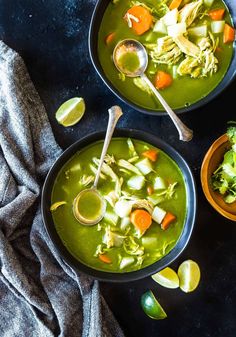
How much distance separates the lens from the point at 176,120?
2809mm

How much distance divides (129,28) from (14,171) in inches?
31.2

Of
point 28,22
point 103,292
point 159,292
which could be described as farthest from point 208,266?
point 28,22

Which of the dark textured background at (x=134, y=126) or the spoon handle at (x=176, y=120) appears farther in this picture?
the dark textured background at (x=134, y=126)

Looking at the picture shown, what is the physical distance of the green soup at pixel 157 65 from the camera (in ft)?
9.57

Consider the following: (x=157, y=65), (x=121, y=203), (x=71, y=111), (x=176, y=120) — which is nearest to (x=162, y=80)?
(x=157, y=65)

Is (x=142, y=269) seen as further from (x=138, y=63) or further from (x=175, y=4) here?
(x=175, y=4)

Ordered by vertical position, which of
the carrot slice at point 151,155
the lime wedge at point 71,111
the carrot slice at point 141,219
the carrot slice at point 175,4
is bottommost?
the carrot slice at point 141,219

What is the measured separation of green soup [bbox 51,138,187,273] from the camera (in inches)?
112

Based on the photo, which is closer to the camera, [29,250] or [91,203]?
[91,203]

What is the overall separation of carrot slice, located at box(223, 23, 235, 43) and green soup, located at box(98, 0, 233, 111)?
0.06ft

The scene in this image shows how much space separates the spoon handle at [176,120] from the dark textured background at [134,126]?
0.48ft

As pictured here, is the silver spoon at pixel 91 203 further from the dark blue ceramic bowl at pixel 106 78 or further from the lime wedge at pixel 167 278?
the lime wedge at pixel 167 278

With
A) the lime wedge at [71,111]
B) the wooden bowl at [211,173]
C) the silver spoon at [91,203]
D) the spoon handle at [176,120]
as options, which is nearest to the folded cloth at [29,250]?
the lime wedge at [71,111]

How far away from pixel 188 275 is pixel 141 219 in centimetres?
35
